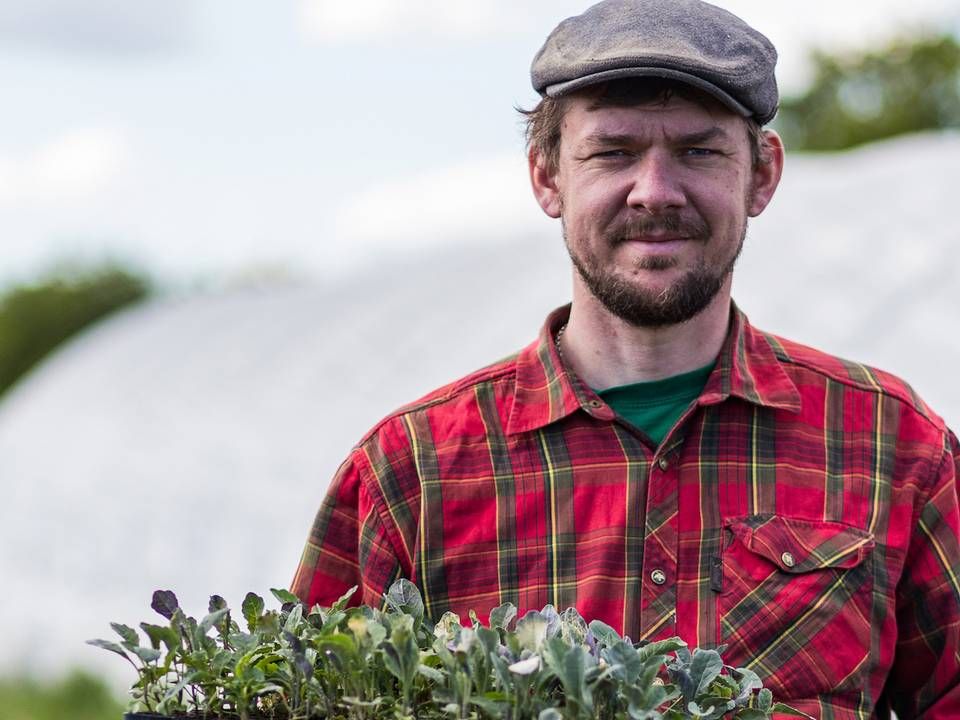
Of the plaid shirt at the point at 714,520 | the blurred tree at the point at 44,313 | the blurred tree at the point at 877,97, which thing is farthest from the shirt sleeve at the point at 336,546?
the blurred tree at the point at 877,97

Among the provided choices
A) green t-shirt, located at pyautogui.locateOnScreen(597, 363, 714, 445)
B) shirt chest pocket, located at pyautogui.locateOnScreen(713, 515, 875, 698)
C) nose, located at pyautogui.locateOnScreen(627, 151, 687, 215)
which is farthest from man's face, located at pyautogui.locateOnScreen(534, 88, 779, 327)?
shirt chest pocket, located at pyautogui.locateOnScreen(713, 515, 875, 698)

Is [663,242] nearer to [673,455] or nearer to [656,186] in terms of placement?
[656,186]

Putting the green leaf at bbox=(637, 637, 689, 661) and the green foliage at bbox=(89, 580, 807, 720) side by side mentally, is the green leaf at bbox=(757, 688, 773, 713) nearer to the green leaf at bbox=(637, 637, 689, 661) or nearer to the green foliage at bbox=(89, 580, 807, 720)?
the green foliage at bbox=(89, 580, 807, 720)

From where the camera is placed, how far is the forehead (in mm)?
2449

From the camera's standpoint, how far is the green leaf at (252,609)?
6.19 ft

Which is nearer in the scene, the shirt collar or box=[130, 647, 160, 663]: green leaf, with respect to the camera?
box=[130, 647, 160, 663]: green leaf

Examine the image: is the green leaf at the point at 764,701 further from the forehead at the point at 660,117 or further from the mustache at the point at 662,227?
the forehead at the point at 660,117

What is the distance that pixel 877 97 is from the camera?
111ft

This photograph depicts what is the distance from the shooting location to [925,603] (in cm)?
259

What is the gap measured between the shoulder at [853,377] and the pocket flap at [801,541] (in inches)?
10.9

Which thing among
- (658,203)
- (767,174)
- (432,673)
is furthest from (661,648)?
(767,174)

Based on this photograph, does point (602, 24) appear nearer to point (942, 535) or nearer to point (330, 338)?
point (942, 535)

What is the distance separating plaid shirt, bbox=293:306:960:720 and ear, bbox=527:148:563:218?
0.27m

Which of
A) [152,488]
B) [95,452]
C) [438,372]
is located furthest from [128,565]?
[438,372]
